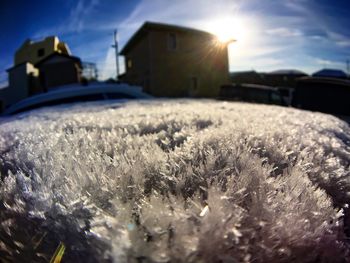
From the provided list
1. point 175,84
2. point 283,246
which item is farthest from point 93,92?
point 175,84

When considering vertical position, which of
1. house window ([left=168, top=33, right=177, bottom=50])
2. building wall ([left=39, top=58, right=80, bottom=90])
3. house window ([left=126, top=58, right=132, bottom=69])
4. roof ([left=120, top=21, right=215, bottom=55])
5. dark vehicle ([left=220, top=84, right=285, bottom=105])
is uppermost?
roof ([left=120, top=21, right=215, bottom=55])

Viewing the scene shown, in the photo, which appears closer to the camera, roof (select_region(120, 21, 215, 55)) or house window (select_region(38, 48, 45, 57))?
house window (select_region(38, 48, 45, 57))

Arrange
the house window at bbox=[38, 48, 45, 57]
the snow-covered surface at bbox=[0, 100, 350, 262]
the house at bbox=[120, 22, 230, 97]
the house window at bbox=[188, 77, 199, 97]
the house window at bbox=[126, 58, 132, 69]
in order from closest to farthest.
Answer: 1. the snow-covered surface at bbox=[0, 100, 350, 262]
2. the house window at bbox=[38, 48, 45, 57]
3. the house at bbox=[120, 22, 230, 97]
4. the house window at bbox=[188, 77, 199, 97]
5. the house window at bbox=[126, 58, 132, 69]

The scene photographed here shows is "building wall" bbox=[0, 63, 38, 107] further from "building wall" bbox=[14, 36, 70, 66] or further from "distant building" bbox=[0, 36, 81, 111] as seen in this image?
"building wall" bbox=[14, 36, 70, 66]

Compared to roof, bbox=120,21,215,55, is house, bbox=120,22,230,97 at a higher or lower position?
lower

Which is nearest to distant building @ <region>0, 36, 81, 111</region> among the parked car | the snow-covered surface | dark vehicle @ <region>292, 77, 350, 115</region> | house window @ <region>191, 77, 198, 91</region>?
house window @ <region>191, 77, 198, 91</region>

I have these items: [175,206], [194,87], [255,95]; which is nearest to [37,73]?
[194,87]

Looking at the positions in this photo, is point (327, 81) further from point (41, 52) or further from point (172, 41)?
point (172, 41)

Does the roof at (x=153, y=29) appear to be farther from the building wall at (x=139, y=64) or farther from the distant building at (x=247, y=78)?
the distant building at (x=247, y=78)
